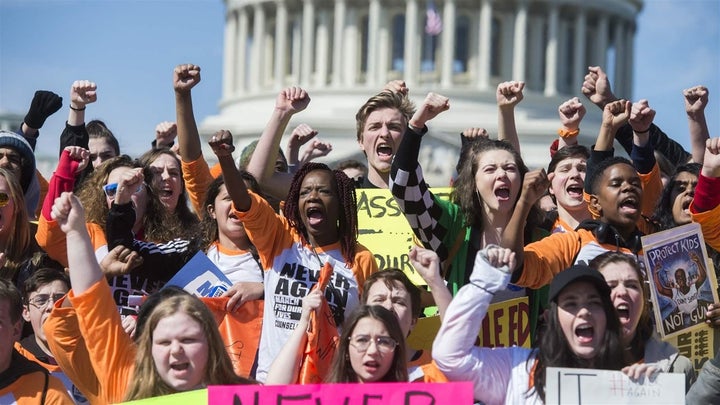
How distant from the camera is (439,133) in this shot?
76750 mm

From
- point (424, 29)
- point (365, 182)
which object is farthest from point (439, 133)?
point (365, 182)

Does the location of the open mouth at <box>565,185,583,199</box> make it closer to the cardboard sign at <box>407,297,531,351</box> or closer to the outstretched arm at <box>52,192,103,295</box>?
the cardboard sign at <box>407,297,531,351</box>

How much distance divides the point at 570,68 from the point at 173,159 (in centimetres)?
8324

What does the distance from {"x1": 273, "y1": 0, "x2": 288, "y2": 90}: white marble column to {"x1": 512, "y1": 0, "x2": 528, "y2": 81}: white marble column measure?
1289 centimetres

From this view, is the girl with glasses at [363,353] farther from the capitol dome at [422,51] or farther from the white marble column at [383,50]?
the white marble column at [383,50]

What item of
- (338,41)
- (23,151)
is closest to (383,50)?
(338,41)

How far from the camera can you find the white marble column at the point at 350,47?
88.8m

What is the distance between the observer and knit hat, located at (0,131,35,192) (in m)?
10.7

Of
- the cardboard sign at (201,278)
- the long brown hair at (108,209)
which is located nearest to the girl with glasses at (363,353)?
the cardboard sign at (201,278)

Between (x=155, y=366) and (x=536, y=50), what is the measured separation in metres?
84.4

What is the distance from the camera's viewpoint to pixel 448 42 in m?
88.5

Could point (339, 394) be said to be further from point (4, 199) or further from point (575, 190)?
point (575, 190)

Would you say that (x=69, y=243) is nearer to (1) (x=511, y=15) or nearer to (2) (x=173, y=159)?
(2) (x=173, y=159)

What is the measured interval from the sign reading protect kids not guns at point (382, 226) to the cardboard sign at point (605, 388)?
396 cm
